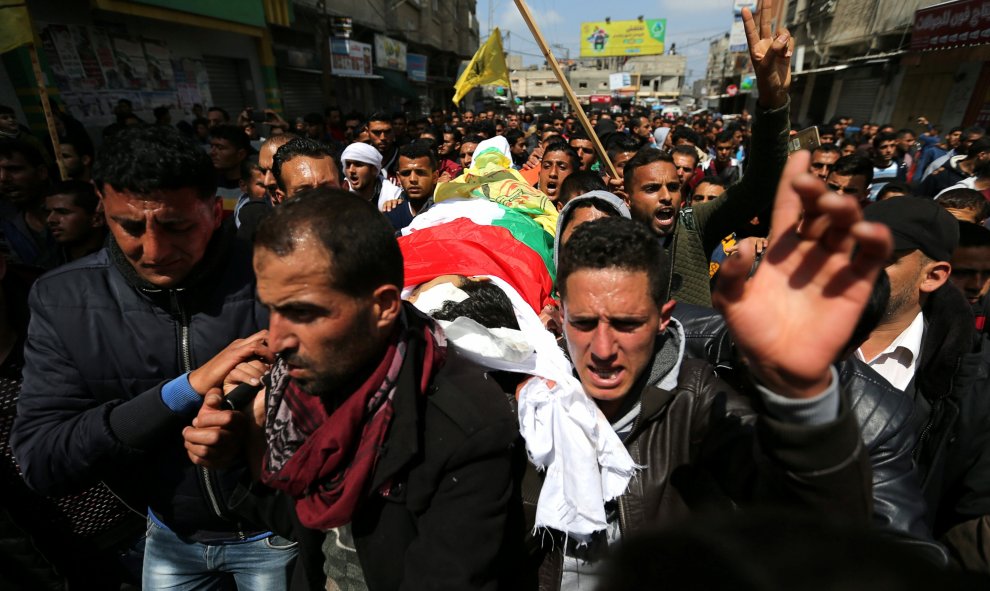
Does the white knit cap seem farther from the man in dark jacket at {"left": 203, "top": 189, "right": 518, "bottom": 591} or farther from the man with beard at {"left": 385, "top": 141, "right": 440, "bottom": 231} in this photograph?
the man in dark jacket at {"left": 203, "top": 189, "right": 518, "bottom": 591}

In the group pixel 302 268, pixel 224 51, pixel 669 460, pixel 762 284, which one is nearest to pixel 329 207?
pixel 302 268

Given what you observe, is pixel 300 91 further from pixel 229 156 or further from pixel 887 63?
pixel 887 63

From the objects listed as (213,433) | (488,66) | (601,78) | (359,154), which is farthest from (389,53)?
(601,78)

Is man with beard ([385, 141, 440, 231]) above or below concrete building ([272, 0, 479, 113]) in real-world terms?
below

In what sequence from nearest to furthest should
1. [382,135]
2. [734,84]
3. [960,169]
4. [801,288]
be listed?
1. [801,288]
2. [960,169]
3. [382,135]
4. [734,84]

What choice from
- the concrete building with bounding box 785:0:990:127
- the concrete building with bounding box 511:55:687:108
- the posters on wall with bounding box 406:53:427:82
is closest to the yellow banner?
the concrete building with bounding box 511:55:687:108

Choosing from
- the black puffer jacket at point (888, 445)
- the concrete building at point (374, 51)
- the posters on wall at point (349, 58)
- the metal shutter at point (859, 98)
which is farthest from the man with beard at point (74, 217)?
the metal shutter at point (859, 98)

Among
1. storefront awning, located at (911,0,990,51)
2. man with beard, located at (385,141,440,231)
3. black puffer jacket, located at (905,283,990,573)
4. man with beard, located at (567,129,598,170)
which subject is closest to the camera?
black puffer jacket, located at (905,283,990,573)

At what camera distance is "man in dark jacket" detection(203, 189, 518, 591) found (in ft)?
3.70

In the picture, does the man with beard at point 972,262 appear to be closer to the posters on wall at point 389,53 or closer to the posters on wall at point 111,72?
the posters on wall at point 111,72

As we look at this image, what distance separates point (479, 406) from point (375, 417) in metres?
0.25

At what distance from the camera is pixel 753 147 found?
2379 mm

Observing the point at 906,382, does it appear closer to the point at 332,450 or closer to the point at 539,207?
the point at 332,450

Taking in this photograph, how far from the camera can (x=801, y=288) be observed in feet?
2.92
